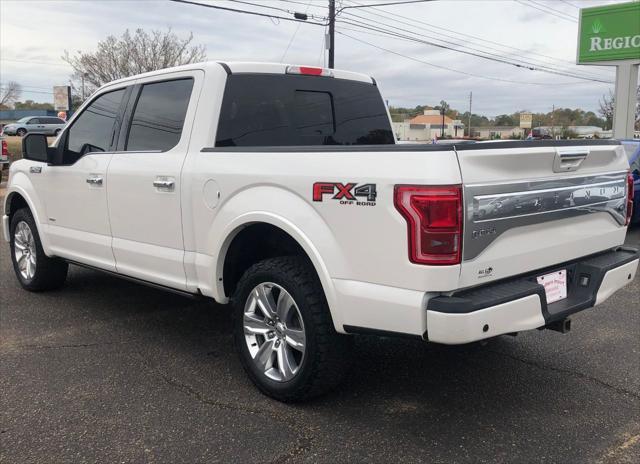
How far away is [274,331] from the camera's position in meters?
3.53

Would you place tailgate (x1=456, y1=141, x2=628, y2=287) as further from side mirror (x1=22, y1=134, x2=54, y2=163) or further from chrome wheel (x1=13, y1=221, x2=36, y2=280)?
chrome wheel (x1=13, y1=221, x2=36, y2=280)

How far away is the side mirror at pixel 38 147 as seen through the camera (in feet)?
16.8

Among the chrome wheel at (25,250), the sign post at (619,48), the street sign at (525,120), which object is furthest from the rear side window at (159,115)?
the street sign at (525,120)

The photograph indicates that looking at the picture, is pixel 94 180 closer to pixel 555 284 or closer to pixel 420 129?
pixel 555 284

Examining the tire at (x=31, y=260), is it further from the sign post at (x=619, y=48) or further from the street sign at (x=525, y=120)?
the street sign at (x=525, y=120)

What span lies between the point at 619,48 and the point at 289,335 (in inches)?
757

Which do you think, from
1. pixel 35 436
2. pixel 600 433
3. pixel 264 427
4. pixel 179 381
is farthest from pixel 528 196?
pixel 35 436

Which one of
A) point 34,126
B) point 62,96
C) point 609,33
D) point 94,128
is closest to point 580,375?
point 94,128

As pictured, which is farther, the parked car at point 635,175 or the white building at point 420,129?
the white building at point 420,129

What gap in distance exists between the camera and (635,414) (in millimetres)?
3412

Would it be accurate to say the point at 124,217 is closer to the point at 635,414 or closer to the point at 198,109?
the point at 198,109

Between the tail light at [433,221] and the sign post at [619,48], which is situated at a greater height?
the sign post at [619,48]

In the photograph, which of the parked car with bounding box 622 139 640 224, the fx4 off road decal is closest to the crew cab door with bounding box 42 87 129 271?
the fx4 off road decal

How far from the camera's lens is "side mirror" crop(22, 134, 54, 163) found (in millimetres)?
5113
